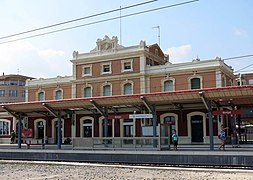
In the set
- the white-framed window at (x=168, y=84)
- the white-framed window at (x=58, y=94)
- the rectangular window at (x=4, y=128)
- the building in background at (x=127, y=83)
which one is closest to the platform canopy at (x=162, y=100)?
the building in background at (x=127, y=83)

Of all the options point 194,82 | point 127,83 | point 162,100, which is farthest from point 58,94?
point 162,100

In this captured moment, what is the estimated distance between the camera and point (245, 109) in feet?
84.2

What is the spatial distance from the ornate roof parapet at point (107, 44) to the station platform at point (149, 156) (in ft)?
61.0

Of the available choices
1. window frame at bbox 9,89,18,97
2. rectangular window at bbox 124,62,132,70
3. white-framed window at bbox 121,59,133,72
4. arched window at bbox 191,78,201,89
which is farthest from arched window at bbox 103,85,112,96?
window frame at bbox 9,89,18,97

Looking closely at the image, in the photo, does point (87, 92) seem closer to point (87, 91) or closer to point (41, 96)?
point (87, 91)

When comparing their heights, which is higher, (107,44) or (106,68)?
(107,44)

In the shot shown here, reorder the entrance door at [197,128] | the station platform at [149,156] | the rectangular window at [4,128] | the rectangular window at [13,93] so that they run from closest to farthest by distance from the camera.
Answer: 1. the station platform at [149,156]
2. the entrance door at [197,128]
3. the rectangular window at [4,128]
4. the rectangular window at [13,93]

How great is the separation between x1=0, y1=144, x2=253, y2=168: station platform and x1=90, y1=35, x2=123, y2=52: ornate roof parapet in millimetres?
18606

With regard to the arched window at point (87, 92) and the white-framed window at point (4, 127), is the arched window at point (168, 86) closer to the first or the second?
the arched window at point (87, 92)

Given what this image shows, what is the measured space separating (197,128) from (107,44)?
1406 centimetres

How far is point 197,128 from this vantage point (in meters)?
33.5

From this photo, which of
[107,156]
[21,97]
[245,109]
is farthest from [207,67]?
[21,97]

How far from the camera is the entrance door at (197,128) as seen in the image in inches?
1309

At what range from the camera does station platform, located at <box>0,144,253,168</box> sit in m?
17.2
